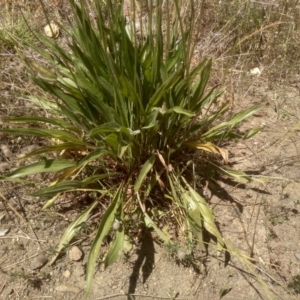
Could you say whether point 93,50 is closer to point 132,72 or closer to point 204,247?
point 132,72

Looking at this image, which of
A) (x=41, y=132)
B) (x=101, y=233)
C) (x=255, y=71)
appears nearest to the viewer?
(x=101, y=233)

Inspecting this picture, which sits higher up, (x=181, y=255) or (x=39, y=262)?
(x=181, y=255)

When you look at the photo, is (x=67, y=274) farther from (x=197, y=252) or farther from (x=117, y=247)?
(x=197, y=252)

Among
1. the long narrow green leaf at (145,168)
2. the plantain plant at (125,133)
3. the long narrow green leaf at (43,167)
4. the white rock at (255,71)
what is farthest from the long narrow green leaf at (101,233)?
the white rock at (255,71)

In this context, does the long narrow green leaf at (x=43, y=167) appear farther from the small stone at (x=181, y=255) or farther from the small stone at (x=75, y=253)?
the small stone at (x=181, y=255)

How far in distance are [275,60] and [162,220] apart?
1.35 m

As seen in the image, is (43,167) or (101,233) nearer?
(101,233)

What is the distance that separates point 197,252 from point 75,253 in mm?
508

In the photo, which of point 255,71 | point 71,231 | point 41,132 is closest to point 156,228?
point 71,231

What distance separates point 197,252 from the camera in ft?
5.57

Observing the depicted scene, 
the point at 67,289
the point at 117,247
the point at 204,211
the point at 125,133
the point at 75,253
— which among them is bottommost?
the point at 67,289

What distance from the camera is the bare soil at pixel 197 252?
1.62 metres

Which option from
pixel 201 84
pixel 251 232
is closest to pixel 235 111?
pixel 201 84

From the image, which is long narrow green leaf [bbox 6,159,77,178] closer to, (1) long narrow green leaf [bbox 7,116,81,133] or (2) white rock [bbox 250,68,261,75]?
(1) long narrow green leaf [bbox 7,116,81,133]
